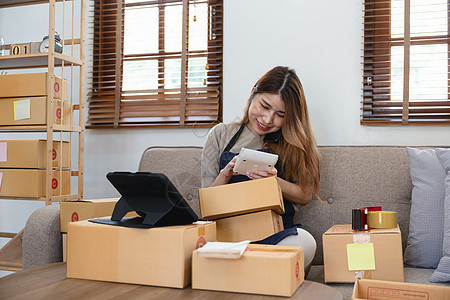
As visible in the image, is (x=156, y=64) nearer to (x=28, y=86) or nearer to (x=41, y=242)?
(x=28, y=86)

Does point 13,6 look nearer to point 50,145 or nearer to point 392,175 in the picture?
point 50,145

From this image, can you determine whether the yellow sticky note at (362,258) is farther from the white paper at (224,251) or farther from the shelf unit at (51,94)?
the shelf unit at (51,94)

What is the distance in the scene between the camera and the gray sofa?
1.68m

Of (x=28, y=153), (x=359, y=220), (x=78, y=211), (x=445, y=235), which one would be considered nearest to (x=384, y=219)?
(x=359, y=220)

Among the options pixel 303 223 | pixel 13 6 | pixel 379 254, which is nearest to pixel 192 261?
pixel 379 254

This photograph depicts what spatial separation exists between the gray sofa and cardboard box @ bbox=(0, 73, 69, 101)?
0.72 m

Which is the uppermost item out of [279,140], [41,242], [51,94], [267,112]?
[51,94]

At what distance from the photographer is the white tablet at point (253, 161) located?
4.78 ft

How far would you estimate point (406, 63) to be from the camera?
2.00 metres

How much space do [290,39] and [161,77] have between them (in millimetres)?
772

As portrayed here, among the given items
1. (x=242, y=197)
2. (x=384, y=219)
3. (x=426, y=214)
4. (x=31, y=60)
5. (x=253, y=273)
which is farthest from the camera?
(x=31, y=60)

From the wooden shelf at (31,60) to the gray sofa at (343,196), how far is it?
2.84 ft

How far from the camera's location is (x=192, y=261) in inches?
42.9

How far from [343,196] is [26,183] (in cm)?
149
